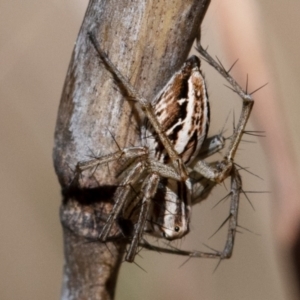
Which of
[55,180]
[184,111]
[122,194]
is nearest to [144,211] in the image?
[122,194]

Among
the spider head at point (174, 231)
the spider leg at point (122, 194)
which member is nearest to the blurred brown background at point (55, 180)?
the spider head at point (174, 231)

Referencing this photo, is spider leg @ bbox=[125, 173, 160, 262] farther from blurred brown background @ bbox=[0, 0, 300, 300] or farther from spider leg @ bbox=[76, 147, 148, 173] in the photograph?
blurred brown background @ bbox=[0, 0, 300, 300]

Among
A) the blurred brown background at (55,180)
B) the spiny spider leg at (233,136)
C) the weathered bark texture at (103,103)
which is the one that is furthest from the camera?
the blurred brown background at (55,180)

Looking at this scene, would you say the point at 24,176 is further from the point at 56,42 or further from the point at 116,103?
the point at 116,103

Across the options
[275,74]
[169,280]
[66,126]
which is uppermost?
[275,74]

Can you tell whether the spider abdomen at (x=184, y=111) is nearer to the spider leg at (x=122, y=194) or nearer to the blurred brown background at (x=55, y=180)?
the spider leg at (x=122, y=194)

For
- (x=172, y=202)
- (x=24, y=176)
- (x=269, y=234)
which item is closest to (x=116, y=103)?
(x=172, y=202)
